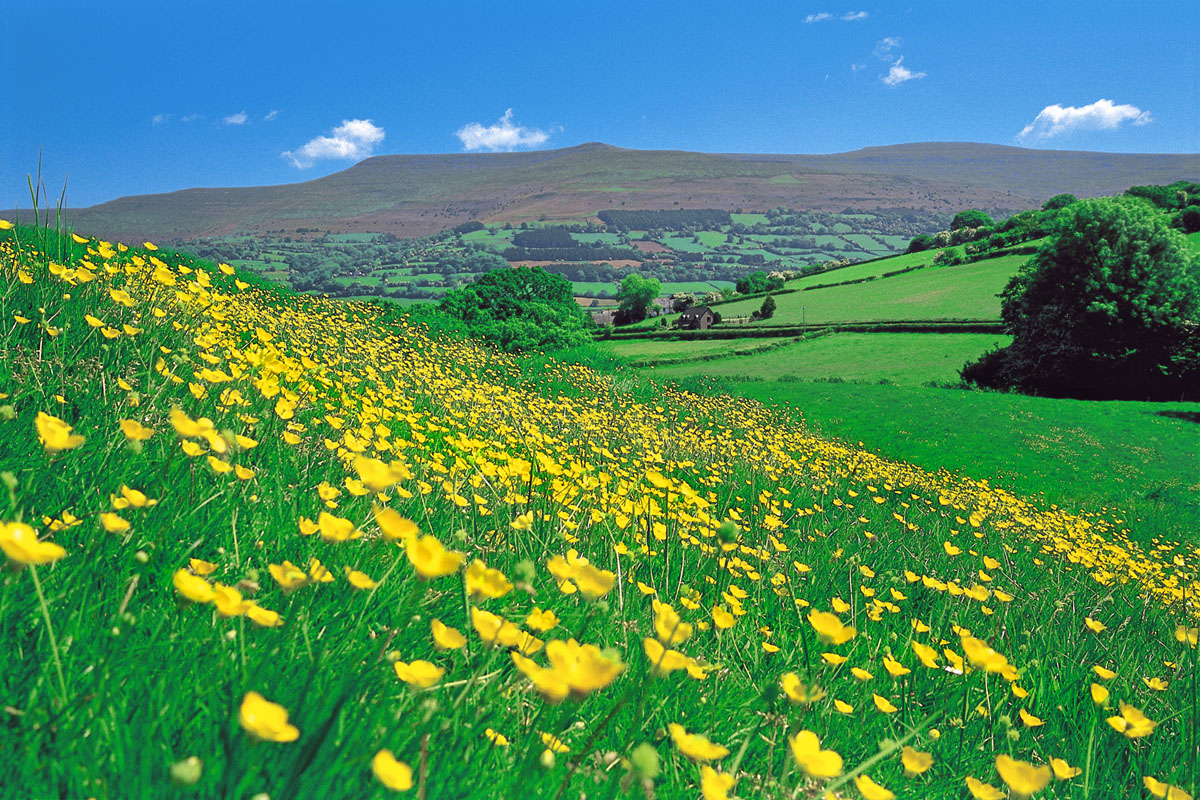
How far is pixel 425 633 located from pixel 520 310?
25745 mm

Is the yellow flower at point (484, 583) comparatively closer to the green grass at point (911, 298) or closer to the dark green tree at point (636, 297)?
the green grass at point (911, 298)

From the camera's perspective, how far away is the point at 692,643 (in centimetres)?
222

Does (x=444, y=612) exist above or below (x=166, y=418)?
below

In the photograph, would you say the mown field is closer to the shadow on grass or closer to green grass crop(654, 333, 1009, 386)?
the shadow on grass

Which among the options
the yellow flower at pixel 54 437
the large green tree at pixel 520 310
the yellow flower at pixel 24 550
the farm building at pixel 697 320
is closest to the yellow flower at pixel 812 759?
the yellow flower at pixel 24 550

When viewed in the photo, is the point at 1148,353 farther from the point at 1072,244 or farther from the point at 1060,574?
the point at 1060,574

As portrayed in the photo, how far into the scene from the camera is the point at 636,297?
3767 inches

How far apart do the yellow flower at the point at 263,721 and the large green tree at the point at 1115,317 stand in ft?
136

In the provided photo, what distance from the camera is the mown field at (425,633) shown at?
0.98 m

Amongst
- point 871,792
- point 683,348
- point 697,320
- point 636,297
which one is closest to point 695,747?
point 871,792

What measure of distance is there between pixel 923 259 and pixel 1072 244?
43.3m

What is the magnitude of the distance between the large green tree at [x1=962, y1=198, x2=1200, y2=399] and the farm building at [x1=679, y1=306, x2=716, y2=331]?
90.8 feet

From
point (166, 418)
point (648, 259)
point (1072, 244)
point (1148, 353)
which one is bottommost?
point (1148, 353)

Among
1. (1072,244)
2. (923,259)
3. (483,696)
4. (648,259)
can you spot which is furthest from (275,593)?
(648,259)
